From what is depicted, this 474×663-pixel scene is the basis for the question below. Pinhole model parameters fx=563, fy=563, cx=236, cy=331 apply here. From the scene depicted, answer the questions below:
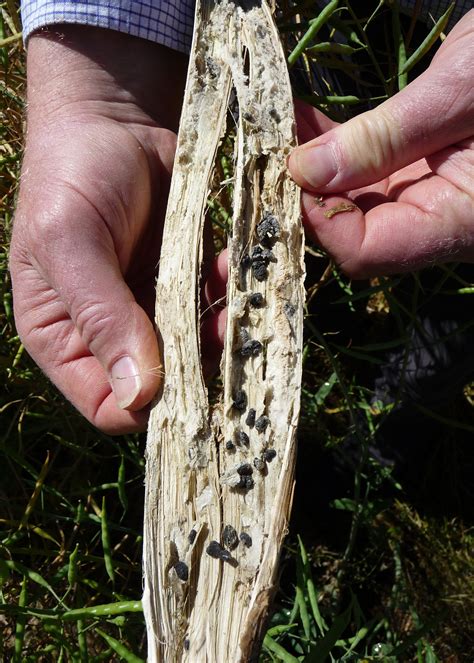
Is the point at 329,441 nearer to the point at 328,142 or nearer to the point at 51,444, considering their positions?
the point at 51,444

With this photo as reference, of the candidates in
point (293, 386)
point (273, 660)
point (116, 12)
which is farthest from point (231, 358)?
point (116, 12)

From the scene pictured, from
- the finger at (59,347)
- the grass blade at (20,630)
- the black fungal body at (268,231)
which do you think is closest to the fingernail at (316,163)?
the black fungal body at (268,231)

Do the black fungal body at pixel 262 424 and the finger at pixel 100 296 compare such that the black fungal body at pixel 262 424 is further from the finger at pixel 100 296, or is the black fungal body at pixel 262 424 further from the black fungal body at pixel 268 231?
the black fungal body at pixel 268 231

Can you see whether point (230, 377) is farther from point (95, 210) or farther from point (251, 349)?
point (95, 210)

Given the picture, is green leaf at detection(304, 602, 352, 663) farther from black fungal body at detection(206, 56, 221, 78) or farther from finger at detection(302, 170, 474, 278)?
black fungal body at detection(206, 56, 221, 78)

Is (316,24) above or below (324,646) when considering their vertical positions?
above

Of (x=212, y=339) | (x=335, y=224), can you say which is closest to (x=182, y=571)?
(x=212, y=339)

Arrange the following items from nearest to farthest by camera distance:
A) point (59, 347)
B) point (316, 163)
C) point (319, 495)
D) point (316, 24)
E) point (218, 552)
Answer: point (218, 552), point (316, 163), point (316, 24), point (59, 347), point (319, 495)
